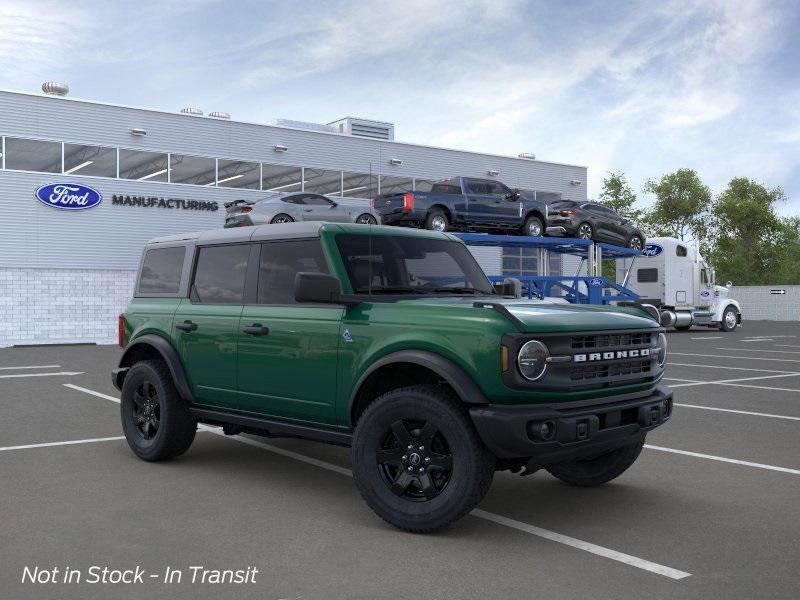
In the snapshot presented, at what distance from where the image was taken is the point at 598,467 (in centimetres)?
616

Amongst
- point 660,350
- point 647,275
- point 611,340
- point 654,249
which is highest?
point 654,249

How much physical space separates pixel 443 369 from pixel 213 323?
2.39m

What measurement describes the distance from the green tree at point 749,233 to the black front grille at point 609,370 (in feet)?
226

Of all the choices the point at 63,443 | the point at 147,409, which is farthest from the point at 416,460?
the point at 63,443

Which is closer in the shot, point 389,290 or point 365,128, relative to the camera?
point 389,290

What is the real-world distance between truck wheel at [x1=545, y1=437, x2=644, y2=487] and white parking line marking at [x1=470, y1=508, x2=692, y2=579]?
0.87m

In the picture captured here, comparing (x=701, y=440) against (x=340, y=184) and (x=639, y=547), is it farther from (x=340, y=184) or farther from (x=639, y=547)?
(x=340, y=184)

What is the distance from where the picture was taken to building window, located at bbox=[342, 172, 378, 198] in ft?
108

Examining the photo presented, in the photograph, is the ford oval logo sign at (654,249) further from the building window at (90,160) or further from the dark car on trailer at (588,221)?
the building window at (90,160)

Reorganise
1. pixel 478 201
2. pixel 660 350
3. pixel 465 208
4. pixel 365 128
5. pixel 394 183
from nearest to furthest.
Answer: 1. pixel 660 350
2. pixel 465 208
3. pixel 478 201
4. pixel 394 183
5. pixel 365 128

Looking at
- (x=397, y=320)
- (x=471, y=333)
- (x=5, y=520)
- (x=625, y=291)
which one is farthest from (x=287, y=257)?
(x=625, y=291)

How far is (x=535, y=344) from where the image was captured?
15.8 ft

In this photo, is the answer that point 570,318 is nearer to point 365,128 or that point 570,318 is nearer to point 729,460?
point 729,460

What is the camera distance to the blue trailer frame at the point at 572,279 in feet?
76.9
